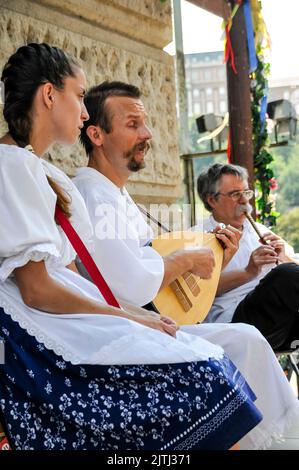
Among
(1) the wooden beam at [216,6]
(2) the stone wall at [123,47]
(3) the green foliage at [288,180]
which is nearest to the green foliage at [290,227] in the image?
(3) the green foliage at [288,180]

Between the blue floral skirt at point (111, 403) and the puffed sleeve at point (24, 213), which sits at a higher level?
the puffed sleeve at point (24, 213)

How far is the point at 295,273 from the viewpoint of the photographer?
11.9 feet

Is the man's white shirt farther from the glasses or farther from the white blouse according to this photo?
the glasses

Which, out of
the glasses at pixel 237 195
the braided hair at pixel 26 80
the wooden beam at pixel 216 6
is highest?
the wooden beam at pixel 216 6

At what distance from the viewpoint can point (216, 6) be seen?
580cm

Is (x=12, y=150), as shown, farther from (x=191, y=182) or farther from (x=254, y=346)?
(x=191, y=182)

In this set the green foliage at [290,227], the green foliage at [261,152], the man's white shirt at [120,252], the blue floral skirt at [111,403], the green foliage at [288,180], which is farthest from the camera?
the green foliage at [288,180]

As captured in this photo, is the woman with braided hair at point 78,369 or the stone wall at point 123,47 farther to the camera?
the stone wall at point 123,47

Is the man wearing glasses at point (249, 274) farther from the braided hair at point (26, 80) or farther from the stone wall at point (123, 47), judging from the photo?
the braided hair at point (26, 80)

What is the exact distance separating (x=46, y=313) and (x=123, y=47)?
8.50 ft

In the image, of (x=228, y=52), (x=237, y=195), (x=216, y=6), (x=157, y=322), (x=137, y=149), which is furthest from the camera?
(x=216, y=6)

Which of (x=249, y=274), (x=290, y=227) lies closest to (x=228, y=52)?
(x=249, y=274)

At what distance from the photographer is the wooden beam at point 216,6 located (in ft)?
18.2

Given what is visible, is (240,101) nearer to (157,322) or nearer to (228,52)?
(228,52)
